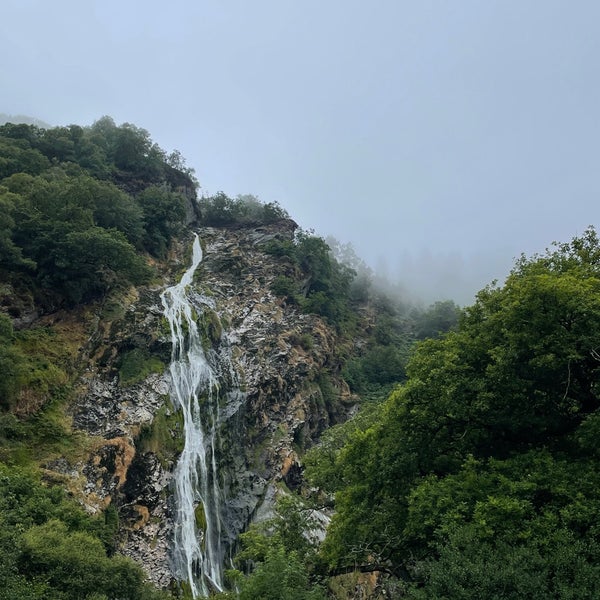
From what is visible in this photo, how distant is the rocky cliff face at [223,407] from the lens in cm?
2255

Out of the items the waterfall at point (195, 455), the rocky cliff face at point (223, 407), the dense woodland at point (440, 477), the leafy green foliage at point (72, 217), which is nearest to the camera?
the dense woodland at point (440, 477)

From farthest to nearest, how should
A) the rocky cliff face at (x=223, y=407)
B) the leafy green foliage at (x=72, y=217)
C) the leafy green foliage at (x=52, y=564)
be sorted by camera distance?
the leafy green foliage at (x=72, y=217) < the rocky cliff face at (x=223, y=407) < the leafy green foliage at (x=52, y=564)

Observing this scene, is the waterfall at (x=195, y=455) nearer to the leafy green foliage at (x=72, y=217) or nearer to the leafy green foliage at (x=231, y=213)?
the leafy green foliage at (x=72, y=217)

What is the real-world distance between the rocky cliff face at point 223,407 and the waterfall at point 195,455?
657mm

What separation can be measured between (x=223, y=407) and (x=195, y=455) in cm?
452

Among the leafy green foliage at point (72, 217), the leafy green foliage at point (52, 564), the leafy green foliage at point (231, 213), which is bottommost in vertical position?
the leafy green foliage at point (52, 564)

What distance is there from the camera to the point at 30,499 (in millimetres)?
14250

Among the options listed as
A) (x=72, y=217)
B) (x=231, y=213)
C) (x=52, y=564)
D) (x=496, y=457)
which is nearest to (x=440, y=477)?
(x=496, y=457)

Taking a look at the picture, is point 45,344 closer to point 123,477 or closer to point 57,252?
point 57,252

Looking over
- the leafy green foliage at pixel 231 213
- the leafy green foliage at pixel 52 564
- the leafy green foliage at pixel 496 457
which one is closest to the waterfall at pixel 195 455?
the leafy green foliage at pixel 52 564

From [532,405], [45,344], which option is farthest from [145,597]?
[45,344]

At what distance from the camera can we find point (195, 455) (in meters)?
26.9

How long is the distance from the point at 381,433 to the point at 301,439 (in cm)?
1973

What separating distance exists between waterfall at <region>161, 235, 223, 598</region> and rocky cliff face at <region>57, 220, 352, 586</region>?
0.66 meters
